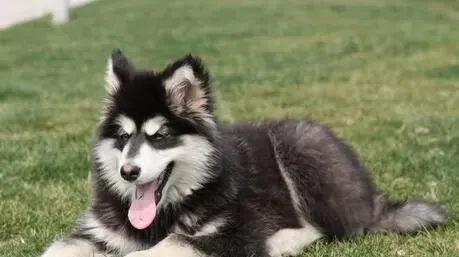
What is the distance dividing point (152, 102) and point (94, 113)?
234 inches

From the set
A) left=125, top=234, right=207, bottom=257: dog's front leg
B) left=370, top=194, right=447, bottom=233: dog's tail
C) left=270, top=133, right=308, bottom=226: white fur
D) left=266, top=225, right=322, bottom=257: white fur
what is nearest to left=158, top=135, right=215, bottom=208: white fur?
left=125, top=234, right=207, bottom=257: dog's front leg

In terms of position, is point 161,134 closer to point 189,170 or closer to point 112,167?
point 189,170

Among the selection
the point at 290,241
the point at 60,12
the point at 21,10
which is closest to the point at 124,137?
the point at 290,241

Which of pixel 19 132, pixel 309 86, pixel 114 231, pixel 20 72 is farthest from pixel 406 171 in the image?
pixel 20 72

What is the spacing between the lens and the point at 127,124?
13.9ft

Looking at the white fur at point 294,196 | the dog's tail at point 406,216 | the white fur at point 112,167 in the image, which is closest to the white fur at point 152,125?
the white fur at point 112,167

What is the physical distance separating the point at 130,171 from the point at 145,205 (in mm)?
422

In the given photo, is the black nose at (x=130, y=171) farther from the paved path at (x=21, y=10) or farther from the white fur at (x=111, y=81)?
the paved path at (x=21, y=10)

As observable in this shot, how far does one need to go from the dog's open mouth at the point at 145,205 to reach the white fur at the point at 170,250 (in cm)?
16

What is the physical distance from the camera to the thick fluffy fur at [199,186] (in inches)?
167

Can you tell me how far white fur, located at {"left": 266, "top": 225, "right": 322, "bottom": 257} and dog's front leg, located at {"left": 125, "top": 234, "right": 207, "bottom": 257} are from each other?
0.57 m

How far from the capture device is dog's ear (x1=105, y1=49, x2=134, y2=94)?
14.3 feet

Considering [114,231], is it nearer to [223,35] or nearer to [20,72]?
[20,72]

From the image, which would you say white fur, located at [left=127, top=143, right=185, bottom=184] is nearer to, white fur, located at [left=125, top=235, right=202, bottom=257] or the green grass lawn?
white fur, located at [left=125, top=235, right=202, bottom=257]
